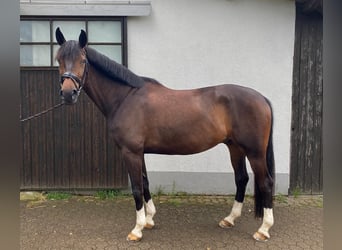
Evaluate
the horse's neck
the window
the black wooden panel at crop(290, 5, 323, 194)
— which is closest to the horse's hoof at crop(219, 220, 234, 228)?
the black wooden panel at crop(290, 5, 323, 194)

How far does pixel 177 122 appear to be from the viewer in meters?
2.93

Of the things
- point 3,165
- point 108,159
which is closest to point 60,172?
point 108,159

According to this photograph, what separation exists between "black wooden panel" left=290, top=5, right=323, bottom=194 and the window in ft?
8.25

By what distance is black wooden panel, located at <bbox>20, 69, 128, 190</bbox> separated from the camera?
13.8 ft

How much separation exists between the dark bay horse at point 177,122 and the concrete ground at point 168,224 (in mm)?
212

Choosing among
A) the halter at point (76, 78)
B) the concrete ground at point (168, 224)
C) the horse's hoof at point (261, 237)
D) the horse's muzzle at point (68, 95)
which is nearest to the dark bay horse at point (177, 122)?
the horse's hoof at point (261, 237)

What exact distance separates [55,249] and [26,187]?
5.90 ft

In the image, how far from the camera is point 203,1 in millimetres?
4078

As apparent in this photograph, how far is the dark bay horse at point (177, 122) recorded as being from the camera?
2.90 m

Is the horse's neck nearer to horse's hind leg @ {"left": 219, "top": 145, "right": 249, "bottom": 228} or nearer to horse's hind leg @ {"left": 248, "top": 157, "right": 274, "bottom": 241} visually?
horse's hind leg @ {"left": 219, "top": 145, "right": 249, "bottom": 228}

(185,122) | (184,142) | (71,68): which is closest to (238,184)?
(184,142)

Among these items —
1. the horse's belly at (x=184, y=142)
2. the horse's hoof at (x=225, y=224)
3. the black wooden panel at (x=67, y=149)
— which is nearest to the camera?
the horse's belly at (x=184, y=142)

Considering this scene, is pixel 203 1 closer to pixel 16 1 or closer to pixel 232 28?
pixel 232 28

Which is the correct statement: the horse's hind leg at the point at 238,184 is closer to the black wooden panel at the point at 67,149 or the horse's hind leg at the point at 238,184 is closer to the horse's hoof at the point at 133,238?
the horse's hoof at the point at 133,238
